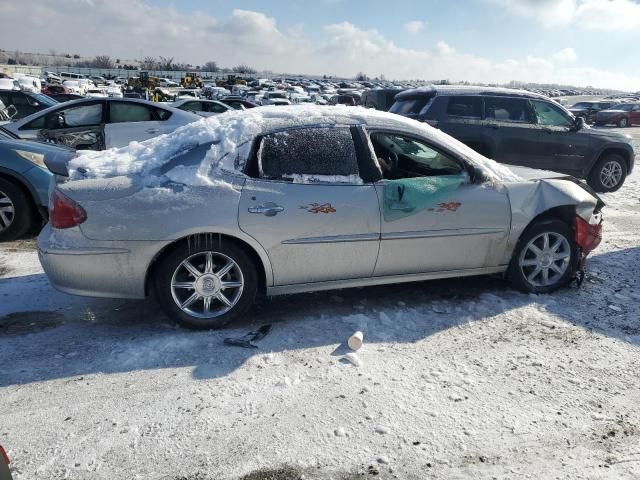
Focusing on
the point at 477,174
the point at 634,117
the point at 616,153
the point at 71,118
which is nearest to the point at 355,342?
the point at 477,174

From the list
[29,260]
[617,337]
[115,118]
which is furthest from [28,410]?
[115,118]

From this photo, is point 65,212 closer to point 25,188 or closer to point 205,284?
point 205,284

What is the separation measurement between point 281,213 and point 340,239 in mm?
489

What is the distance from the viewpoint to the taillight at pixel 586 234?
4.53m

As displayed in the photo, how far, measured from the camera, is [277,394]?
9.87 ft

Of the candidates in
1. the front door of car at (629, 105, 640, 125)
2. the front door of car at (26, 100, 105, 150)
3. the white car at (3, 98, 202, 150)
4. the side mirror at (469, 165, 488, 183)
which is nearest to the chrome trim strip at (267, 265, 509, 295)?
the side mirror at (469, 165, 488, 183)

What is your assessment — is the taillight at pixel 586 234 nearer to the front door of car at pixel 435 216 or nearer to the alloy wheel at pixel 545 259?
the alloy wheel at pixel 545 259

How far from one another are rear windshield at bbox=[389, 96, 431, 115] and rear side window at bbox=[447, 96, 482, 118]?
422 mm

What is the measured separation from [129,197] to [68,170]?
22.5 inches

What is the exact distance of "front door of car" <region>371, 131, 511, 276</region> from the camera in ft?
12.9

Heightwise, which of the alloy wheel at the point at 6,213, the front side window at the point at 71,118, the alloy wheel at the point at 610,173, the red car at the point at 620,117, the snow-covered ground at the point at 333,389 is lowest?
the snow-covered ground at the point at 333,389

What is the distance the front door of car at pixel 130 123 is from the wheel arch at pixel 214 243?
5587mm

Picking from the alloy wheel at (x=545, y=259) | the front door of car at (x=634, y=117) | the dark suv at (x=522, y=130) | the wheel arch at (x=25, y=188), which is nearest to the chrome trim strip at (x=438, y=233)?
the alloy wheel at (x=545, y=259)

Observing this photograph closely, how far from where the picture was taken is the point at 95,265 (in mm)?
3527
